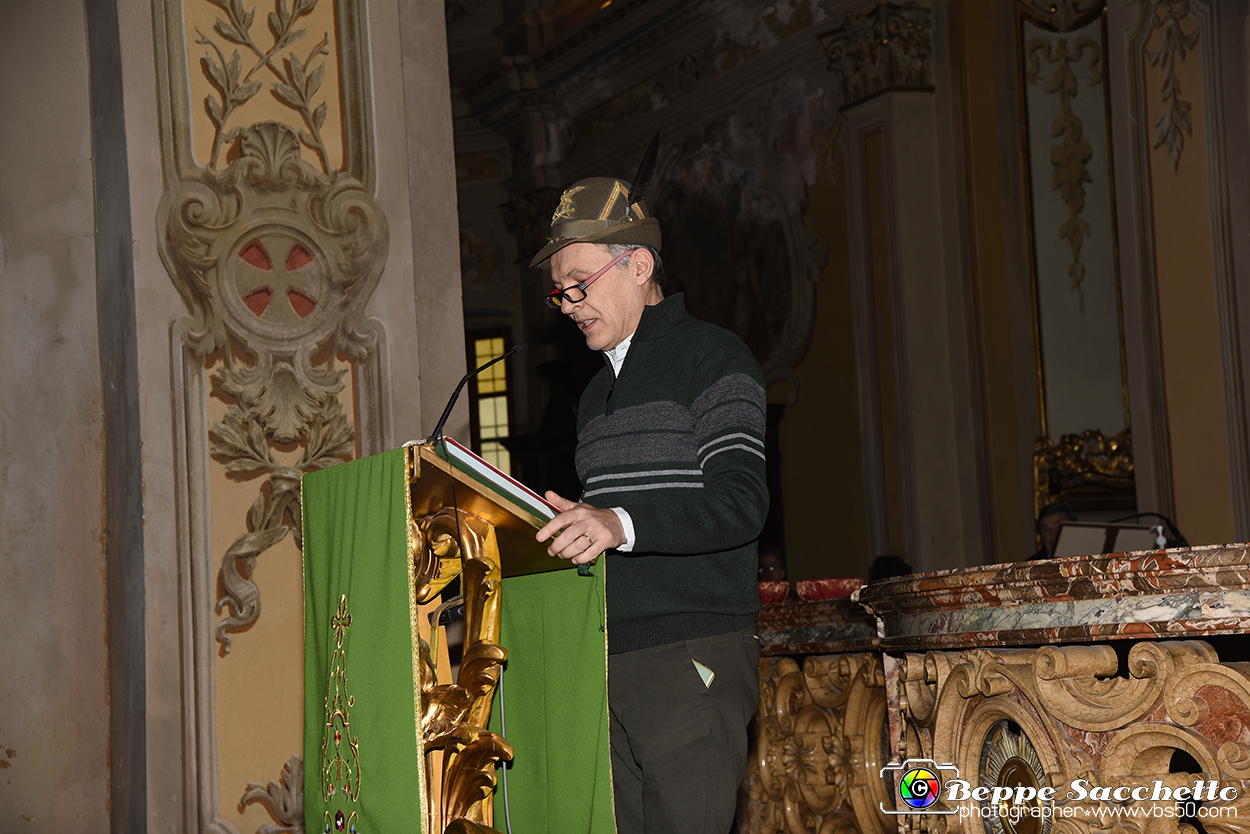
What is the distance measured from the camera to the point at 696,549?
90.9 inches

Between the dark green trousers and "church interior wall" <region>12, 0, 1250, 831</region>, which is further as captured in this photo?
"church interior wall" <region>12, 0, 1250, 831</region>

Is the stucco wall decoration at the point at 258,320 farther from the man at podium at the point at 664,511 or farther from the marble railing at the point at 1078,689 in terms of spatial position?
the marble railing at the point at 1078,689

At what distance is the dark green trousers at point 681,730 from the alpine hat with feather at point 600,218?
2.58ft

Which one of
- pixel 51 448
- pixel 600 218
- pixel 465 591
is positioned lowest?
pixel 465 591

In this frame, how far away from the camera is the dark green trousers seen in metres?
2.37

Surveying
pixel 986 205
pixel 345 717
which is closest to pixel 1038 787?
pixel 345 717

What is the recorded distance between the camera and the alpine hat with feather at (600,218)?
2.57 meters

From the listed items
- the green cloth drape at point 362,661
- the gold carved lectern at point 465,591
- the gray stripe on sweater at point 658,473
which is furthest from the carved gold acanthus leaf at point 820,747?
the green cloth drape at point 362,661

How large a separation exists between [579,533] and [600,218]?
2.31ft

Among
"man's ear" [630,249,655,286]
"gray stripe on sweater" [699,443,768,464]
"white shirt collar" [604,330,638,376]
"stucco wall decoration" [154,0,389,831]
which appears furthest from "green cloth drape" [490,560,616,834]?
"stucco wall decoration" [154,0,389,831]

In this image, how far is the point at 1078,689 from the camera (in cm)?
231

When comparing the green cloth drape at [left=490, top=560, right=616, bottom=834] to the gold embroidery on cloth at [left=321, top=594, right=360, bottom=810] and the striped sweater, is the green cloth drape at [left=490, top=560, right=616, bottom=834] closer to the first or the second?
the striped sweater

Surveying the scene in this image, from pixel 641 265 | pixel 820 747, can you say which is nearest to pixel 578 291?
pixel 641 265

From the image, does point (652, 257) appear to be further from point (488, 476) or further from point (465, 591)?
point (465, 591)
